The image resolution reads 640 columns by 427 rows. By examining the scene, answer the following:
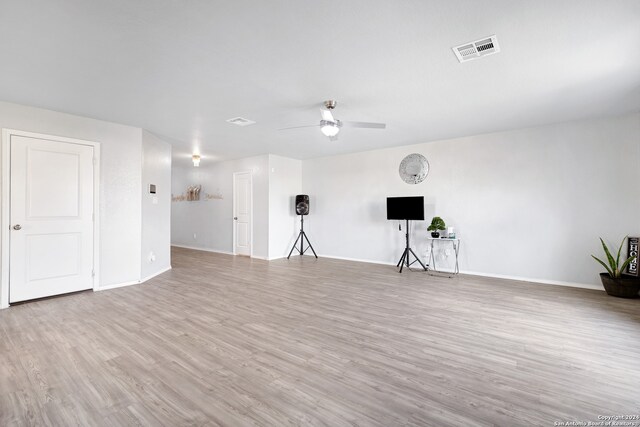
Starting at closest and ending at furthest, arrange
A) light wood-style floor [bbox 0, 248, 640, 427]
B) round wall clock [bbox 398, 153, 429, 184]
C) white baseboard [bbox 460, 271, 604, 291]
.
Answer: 1. light wood-style floor [bbox 0, 248, 640, 427]
2. white baseboard [bbox 460, 271, 604, 291]
3. round wall clock [bbox 398, 153, 429, 184]

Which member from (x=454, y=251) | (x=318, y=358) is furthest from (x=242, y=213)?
(x=318, y=358)

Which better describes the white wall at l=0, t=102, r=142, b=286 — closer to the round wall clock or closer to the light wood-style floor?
the light wood-style floor

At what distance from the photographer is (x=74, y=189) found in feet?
13.8

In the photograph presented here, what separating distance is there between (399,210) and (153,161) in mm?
4786

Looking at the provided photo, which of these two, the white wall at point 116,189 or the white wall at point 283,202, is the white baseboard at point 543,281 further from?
the white wall at point 116,189

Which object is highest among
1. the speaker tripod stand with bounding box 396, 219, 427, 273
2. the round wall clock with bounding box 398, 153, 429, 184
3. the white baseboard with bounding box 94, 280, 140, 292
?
the round wall clock with bounding box 398, 153, 429, 184

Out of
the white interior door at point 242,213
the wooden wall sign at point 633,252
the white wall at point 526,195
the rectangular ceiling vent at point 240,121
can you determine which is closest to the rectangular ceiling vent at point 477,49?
the rectangular ceiling vent at point 240,121

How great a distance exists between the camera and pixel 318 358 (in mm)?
2365

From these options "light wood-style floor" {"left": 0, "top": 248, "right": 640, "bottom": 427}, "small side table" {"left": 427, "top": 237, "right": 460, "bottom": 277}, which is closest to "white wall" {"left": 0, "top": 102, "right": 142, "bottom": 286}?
"light wood-style floor" {"left": 0, "top": 248, "right": 640, "bottom": 427}

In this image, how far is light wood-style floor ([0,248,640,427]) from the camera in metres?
1.74

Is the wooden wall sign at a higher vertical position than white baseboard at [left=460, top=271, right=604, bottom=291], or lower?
higher

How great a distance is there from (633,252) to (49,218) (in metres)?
8.20

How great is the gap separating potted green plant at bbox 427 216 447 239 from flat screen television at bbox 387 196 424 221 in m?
0.24

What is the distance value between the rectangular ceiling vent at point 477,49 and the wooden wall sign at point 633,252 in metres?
3.83
